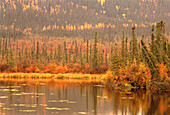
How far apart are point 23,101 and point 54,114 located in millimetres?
11502

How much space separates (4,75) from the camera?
317 ft

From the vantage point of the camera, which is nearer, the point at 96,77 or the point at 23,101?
the point at 23,101

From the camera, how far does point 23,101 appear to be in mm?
45438

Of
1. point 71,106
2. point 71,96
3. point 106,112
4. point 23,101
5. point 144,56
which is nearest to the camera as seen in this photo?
point 106,112

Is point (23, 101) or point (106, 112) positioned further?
point (23, 101)

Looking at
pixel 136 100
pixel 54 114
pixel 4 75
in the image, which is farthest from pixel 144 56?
pixel 4 75

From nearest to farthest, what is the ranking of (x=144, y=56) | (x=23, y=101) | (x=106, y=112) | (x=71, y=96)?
(x=106, y=112)
(x=23, y=101)
(x=71, y=96)
(x=144, y=56)

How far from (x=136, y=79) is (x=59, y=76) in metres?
41.4

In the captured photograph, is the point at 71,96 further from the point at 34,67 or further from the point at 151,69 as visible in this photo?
the point at 34,67

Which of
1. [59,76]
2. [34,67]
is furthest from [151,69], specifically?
[34,67]

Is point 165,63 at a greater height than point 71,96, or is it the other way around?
point 165,63

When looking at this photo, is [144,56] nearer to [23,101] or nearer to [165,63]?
[165,63]

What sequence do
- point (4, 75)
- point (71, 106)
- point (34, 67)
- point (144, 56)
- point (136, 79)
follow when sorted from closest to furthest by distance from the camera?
point (71, 106), point (136, 79), point (144, 56), point (4, 75), point (34, 67)

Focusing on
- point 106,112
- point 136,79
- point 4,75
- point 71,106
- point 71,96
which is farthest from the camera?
point 4,75
